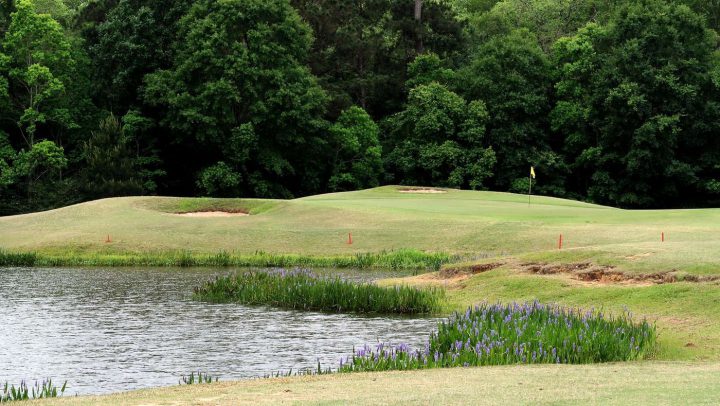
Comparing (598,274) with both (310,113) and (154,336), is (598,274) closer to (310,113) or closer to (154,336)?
(154,336)

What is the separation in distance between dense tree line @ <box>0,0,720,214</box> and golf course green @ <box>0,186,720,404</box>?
12.6 m

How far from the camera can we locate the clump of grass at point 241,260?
122 feet

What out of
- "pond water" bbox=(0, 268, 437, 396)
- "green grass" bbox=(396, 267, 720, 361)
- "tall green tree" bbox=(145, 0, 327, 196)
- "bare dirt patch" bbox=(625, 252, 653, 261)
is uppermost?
"tall green tree" bbox=(145, 0, 327, 196)

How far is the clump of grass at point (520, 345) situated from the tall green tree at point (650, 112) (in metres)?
55.6

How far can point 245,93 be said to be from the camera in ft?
236

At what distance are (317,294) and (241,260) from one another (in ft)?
43.9

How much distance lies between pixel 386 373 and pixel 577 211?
1416 inches

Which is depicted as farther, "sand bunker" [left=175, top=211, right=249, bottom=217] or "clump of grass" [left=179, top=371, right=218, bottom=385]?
"sand bunker" [left=175, top=211, right=249, bottom=217]

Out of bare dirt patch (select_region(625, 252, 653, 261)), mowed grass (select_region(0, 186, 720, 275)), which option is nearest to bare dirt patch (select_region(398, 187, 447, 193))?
mowed grass (select_region(0, 186, 720, 275))

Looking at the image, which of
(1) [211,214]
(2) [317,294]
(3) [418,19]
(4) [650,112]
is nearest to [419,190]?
(4) [650,112]

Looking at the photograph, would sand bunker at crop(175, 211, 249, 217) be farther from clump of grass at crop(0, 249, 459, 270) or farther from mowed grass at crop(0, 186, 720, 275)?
clump of grass at crop(0, 249, 459, 270)

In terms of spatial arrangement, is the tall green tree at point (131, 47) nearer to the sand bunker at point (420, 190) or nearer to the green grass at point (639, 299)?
the sand bunker at point (420, 190)

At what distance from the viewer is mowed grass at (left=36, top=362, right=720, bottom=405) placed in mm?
11828

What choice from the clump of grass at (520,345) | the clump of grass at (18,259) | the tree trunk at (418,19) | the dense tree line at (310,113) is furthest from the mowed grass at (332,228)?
the tree trunk at (418,19)
